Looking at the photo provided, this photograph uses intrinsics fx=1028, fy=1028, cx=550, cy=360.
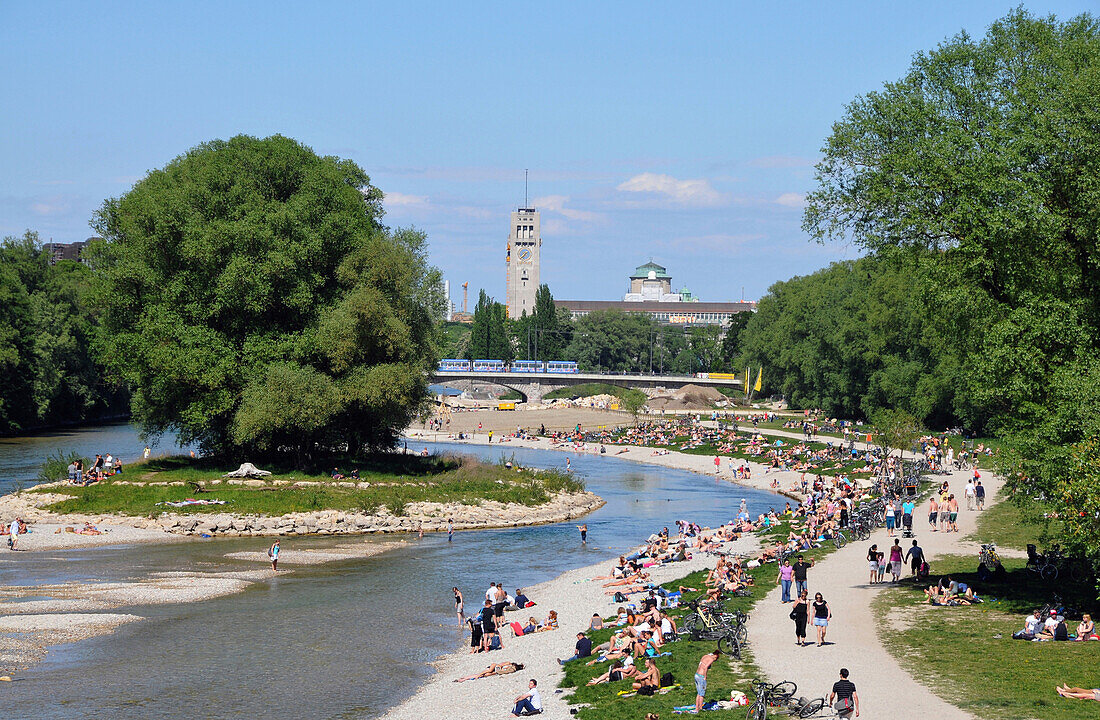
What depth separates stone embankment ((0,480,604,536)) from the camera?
46.9 metres

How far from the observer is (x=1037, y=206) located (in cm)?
2408

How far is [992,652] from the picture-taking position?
22016 millimetres

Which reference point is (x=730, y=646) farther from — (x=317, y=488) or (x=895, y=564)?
(x=317, y=488)

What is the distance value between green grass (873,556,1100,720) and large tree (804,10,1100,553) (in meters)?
2.62

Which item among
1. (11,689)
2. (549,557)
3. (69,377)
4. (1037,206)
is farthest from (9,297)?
(1037,206)

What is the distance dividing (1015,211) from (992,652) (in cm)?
1033

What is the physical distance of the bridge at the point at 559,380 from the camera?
148375mm

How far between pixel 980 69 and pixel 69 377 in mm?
91737

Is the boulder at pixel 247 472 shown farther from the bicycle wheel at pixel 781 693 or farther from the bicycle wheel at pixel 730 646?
the bicycle wheel at pixel 781 693

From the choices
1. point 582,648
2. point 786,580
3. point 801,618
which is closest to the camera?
point 801,618

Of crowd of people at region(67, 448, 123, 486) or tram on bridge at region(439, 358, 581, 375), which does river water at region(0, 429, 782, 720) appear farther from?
tram on bridge at region(439, 358, 581, 375)

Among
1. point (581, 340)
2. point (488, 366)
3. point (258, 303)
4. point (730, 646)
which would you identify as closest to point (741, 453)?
point (258, 303)

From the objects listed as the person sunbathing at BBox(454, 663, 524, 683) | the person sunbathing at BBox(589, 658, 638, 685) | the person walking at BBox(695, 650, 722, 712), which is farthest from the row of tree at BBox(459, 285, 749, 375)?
the person walking at BBox(695, 650, 722, 712)

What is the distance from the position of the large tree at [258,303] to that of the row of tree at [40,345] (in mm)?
35486
